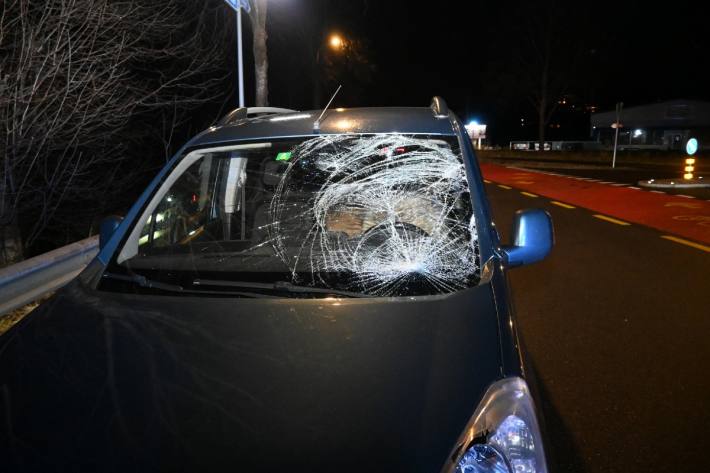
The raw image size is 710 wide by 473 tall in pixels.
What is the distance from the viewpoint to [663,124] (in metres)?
54.0

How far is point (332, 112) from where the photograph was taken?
128 inches

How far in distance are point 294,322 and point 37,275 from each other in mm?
2982

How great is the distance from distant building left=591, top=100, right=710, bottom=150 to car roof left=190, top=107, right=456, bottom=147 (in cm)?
5225

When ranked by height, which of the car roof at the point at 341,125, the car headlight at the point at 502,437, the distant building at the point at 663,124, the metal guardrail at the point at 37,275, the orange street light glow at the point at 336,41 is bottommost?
the metal guardrail at the point at 37,275

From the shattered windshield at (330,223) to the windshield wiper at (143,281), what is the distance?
0.05 meters

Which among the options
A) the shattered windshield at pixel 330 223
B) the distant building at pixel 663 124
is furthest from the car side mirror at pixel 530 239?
the distant building at pixel 663 124

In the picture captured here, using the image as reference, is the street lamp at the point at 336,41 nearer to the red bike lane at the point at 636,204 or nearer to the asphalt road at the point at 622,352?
the red bike lane at the point at 636,204

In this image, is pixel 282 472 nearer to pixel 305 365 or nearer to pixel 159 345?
pixel 305 365

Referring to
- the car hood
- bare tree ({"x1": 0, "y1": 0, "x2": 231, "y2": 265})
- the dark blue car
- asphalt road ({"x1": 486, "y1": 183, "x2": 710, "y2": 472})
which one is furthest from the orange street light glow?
the car hood

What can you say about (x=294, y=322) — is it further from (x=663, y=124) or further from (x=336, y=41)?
(x=663, y=124)

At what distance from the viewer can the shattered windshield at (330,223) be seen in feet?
8.20

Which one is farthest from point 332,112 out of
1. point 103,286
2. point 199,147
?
point 103,286

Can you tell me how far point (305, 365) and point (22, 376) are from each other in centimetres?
93

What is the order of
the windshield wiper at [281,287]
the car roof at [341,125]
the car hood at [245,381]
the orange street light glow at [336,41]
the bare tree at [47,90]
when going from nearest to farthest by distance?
the car hood at [245,381] → the windshield wiper at [281,287] → the car roof at [341,125] → the bare tree at [47,90] → the orange street light glow at [336,41]
